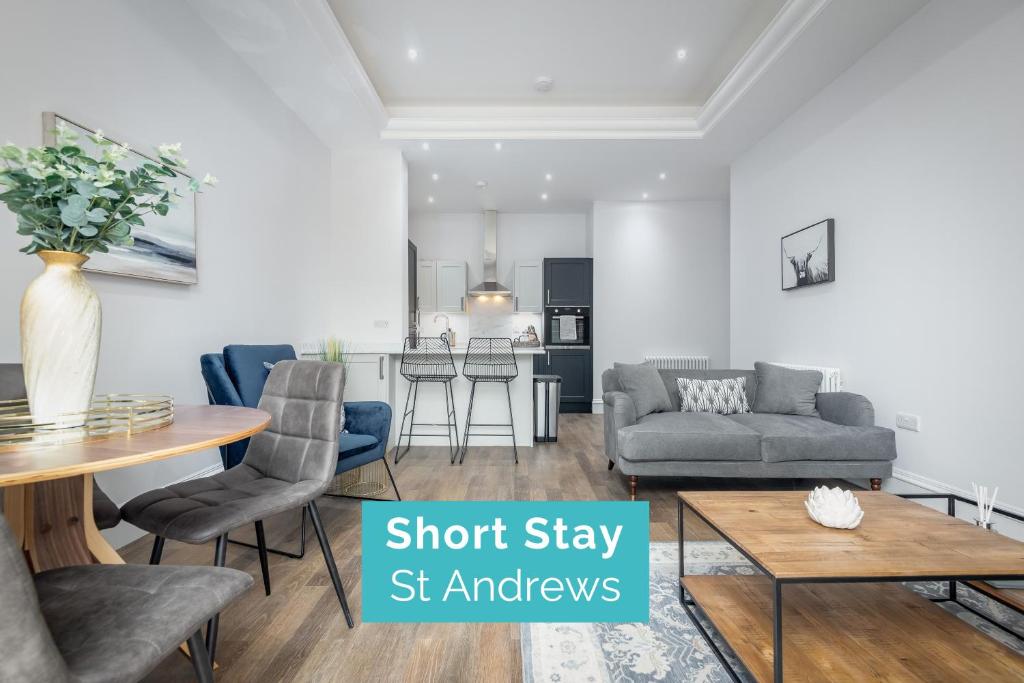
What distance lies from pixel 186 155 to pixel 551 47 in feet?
8.91

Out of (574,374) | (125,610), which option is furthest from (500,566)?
(574,374)

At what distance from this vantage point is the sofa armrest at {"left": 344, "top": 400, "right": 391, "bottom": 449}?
111 inches

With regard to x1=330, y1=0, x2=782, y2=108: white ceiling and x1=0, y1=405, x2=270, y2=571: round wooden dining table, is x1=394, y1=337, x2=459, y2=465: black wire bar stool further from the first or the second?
x1=0, y1=405, x2=270, y2=571: round wooden dining table

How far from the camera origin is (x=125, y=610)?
0.88 m

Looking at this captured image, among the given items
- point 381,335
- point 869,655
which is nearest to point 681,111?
point 381,335

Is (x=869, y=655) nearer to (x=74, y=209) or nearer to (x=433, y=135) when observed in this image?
(x=74, y=209)

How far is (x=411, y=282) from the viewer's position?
654 centimetres

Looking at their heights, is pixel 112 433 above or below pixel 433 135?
below

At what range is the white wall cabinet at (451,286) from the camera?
7141 millimetres

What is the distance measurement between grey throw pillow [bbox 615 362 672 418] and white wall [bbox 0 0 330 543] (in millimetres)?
2882

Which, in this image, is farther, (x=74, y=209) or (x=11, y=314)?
(x=11, y=314)

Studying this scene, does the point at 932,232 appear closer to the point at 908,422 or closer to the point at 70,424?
the point at 908,422

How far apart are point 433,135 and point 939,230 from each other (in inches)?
157

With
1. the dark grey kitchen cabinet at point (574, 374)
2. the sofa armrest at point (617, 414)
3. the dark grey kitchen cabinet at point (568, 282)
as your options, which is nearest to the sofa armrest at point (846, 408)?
the sofa armrest at point (617, 414)
